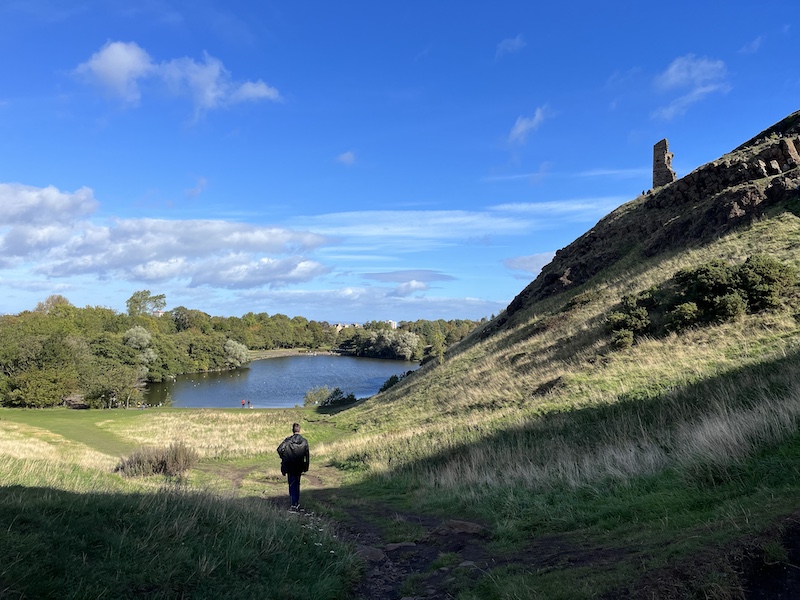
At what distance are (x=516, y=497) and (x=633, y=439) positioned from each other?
3.54 m

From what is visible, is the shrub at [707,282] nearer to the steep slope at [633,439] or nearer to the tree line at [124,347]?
the steep slope at [633,439]

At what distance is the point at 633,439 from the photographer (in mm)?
10352

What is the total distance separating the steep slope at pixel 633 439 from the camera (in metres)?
4.48

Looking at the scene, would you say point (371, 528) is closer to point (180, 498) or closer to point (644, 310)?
point (180, 498)

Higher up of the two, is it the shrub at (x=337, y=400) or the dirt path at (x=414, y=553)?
the dirt path at (x=414, y=553)

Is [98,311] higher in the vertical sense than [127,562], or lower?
higher

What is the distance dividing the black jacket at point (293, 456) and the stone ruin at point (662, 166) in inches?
1923

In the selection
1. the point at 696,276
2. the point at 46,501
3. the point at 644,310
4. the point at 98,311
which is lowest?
the point at 46,501

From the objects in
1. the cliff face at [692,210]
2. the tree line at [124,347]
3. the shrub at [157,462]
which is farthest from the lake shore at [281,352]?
the shrub at [157,462]

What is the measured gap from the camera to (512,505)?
321 inches

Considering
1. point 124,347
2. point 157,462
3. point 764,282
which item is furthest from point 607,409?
point 124,347

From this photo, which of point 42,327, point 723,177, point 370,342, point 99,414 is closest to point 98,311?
point 42,327

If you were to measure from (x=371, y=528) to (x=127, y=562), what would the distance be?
5386mm

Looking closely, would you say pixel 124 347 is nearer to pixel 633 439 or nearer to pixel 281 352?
pixel 633 439
